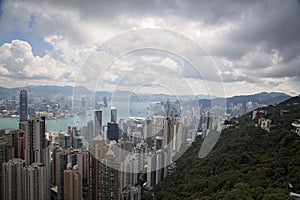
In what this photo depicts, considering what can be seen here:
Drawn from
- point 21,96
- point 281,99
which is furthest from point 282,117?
point 21,96

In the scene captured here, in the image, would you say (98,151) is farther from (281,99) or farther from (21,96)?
(281,99)

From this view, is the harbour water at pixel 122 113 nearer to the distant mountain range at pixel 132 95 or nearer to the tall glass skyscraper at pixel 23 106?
the distant mountain range at pixel 132 95

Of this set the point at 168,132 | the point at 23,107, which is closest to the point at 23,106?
the point at 23,107

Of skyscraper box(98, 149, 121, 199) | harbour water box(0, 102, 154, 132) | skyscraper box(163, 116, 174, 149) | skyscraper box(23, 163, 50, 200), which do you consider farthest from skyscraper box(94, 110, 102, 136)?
skyscraper box(23, 163, 50, 200)

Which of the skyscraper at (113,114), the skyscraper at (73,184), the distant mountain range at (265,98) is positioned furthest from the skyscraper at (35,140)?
the distant mountain range at (265,98)

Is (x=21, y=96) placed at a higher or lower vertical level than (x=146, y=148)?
higher

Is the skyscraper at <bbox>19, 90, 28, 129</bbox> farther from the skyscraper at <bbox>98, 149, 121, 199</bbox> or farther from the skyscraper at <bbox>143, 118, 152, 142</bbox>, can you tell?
the skyscraper at <bbox>143, 118, 152, 142</bbox>
